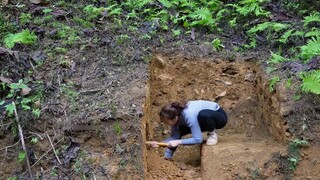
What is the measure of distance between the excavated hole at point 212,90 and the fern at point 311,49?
89 centimetres

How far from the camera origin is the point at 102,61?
836cm

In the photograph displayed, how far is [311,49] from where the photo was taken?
26.2 feet

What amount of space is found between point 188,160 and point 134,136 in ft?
4.42

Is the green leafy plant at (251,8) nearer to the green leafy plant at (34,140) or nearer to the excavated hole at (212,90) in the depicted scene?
the excavated hole at (212,90)

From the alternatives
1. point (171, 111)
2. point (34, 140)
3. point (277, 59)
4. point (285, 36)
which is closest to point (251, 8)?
point (285, 36)

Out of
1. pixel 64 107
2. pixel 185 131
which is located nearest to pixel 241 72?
pixel 185 131

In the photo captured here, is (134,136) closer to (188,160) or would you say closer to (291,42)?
(188,160)

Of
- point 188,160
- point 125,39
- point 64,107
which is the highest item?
point 125,39

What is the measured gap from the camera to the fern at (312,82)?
6.88 meters

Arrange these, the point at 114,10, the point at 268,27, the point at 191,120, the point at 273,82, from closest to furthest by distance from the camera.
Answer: the point at 191,120
the point at 273,82
the point at 268,27
the point at 114,10

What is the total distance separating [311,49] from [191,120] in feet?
8.23

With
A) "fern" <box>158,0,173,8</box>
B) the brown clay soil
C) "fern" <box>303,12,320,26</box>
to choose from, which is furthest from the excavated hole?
"fern" <box>158,0,173,8</box>

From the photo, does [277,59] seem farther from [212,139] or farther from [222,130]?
[212,139]

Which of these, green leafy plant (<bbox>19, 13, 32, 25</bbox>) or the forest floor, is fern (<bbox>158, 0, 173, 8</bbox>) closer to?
the forest floor
